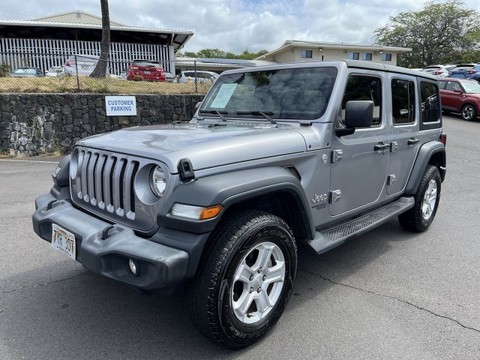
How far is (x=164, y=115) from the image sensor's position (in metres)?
12.5

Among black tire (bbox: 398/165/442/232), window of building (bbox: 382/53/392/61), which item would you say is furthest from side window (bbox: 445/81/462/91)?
window of building (bbox: 382/53/392/61)

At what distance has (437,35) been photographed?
50906mm

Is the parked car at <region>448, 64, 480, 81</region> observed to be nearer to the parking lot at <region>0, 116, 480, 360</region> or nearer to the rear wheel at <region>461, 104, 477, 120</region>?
the rear wheel at <region>461, 104, 477, 120</region>

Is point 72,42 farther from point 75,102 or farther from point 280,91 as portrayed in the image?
point 280,91

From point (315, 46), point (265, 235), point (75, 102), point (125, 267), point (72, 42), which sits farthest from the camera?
point (315, 46)

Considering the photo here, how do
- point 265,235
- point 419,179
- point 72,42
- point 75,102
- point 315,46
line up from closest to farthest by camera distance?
point 265,235 < point 419,179 < point 75,102 < point 72,42 < point 315,46

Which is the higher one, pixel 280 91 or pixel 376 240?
pixel 280 91

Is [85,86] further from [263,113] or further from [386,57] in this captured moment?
[386,57]

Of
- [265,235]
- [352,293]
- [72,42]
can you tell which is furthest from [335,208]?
[72,42]

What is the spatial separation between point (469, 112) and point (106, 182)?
18.1 m

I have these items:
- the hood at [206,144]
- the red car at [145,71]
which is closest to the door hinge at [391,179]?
the hood at [206,144]

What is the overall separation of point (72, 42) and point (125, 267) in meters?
26.0

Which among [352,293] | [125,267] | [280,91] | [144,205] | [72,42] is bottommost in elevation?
[352,293]

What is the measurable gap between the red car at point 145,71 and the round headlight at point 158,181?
45.6 feet
